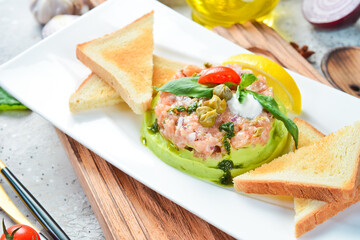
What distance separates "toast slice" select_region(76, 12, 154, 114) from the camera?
3.60 m

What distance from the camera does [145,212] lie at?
314cm

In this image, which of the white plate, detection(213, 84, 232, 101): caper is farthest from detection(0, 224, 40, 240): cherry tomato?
detection(213, 84, 232, 101): caper

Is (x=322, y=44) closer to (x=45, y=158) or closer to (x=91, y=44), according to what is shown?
(x=91, y=44)

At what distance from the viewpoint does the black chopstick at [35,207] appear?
10.3ft

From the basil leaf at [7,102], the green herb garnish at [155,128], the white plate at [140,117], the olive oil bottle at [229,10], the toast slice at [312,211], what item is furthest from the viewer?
the olive oil bottle at [229,10]

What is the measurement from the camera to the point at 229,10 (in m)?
4.56

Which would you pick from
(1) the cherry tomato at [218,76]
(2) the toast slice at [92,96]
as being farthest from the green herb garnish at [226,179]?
(2) the toast slice at [92,96]

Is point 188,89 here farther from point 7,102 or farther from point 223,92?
point 7,102

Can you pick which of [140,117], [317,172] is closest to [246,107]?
[317,172]

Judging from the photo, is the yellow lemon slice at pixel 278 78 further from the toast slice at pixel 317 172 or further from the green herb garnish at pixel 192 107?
the green herb garnish at pixel 192 107

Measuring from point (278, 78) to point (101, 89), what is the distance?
4.75 feet

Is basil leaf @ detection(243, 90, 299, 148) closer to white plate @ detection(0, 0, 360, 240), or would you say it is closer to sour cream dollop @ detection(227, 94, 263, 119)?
sour cream dollop @ detection(227, 94, 263, 119)

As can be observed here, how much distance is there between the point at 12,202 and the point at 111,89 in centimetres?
119

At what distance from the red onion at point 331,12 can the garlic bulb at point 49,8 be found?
2656 millimetres
